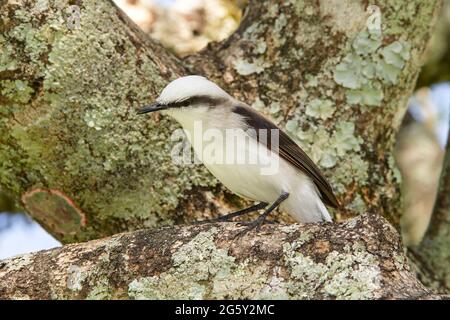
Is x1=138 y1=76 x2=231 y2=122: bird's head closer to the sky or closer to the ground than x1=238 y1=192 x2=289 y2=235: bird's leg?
closer to the sky

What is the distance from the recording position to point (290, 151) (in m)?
4.98

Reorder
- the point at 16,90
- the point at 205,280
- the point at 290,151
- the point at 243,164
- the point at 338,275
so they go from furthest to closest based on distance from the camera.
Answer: the point at 290,151
the point at 16,90
the point at 243,164
the point at 205,280
the point at 338,275

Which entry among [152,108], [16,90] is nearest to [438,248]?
[152,108]

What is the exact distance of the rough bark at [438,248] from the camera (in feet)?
18.8

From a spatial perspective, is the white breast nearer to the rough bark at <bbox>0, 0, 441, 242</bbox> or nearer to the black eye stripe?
the black eye stripe

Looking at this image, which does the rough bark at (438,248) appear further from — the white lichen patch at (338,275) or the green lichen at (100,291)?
the green lichen at (100,291)

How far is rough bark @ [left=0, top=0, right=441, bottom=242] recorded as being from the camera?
4918mm

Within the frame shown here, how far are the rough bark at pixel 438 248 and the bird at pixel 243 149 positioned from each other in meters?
1.03

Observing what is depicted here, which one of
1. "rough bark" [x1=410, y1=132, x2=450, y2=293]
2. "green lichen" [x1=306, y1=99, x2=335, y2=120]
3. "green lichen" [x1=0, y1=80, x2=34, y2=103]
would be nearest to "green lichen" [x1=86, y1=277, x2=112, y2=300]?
"green lichen" [x1=0, y1=80, x2=34, y2=103]

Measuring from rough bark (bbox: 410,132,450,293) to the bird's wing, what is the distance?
112 cm

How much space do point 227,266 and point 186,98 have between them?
4.62 feet

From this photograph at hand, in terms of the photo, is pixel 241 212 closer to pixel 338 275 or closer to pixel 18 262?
pixel 18 262

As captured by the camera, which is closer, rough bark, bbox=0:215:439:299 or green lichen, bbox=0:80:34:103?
rough bark, bbox=0:215:439:299

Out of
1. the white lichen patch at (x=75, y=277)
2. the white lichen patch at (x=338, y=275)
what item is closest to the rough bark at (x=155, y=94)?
the white lichen patch at (x=75, y=277)
